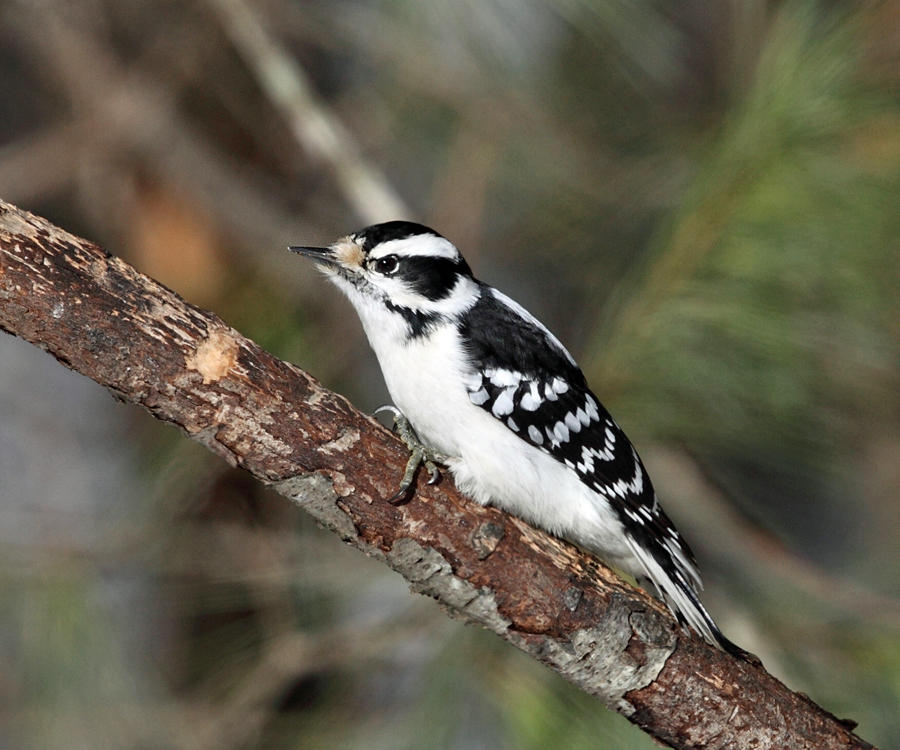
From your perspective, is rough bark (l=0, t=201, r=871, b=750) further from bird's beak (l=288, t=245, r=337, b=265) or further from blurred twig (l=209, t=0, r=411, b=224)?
blurred twig (l=209, t=0, r=411, b=224)

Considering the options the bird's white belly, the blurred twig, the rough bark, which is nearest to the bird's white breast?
the bird's white belly

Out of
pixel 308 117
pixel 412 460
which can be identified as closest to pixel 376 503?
pixel 412 460

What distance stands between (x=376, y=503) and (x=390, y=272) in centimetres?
45

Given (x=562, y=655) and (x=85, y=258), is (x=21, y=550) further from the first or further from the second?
(x=562, y=655)

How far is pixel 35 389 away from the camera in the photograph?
2.87m

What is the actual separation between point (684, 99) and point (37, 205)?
1562 mm

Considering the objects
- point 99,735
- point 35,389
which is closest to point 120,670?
point 99,735

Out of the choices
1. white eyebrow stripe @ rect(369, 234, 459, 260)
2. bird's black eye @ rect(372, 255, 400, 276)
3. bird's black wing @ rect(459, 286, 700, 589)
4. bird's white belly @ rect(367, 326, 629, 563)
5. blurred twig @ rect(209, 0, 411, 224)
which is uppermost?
blurred twig @ rect(209, 0, 411, 224)

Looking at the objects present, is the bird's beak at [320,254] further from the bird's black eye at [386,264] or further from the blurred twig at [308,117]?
the blurred twig at [308,117]

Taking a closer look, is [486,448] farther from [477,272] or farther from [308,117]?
[477,272]

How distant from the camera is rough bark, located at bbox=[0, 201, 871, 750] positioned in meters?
0.98

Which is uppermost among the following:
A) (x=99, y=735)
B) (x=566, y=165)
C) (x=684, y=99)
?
(x=684, y=99)

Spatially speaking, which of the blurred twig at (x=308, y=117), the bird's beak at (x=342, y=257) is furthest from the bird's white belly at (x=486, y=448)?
the blurred twig at (x=308, y=117)

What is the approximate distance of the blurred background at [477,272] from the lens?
4.58 feet
